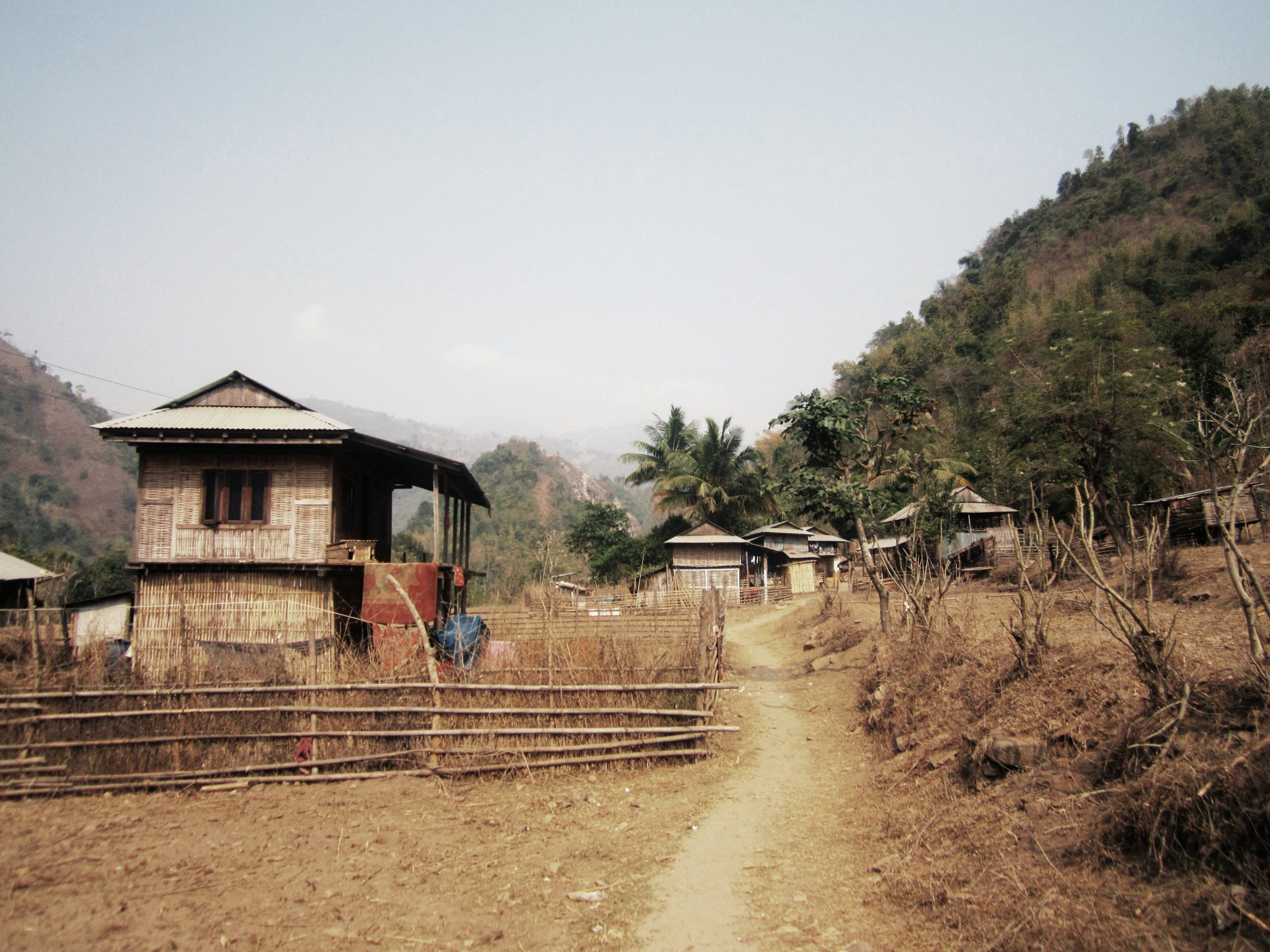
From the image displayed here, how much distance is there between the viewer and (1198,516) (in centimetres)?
1733

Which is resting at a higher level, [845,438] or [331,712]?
[845,438]

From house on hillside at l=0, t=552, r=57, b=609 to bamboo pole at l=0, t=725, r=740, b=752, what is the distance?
14029 mm

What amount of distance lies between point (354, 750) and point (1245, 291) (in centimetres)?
3851

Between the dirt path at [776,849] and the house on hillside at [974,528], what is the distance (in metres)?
17.6

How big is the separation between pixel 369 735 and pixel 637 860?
3856mm

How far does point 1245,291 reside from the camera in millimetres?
31312

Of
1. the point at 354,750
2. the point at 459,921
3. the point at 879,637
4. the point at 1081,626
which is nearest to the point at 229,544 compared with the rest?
the point at 354,750

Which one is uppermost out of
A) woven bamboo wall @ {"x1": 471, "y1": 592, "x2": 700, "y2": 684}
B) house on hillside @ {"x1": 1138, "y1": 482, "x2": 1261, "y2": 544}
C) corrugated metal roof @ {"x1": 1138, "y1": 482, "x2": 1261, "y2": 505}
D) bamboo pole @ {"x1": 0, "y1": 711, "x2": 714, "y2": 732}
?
corrugated metal roof @ {"x1": 1138, "y1": 482, "x2": 1261, "y2": 505}

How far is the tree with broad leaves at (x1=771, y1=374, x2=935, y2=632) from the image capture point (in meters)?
14.4

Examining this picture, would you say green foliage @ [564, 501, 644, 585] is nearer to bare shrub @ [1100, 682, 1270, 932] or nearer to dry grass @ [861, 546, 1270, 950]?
dry grass @ [861, 546, 1270, 950]

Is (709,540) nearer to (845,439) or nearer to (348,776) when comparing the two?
(845,439)

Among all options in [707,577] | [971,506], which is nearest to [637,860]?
[707,577]

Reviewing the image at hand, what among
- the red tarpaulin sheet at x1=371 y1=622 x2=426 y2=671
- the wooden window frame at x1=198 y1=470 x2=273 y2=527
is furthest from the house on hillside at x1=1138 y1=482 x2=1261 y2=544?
the wooden window frame at x1=198 y1=470 x2=273 y2=527

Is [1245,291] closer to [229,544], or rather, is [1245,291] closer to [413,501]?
[229,544]
